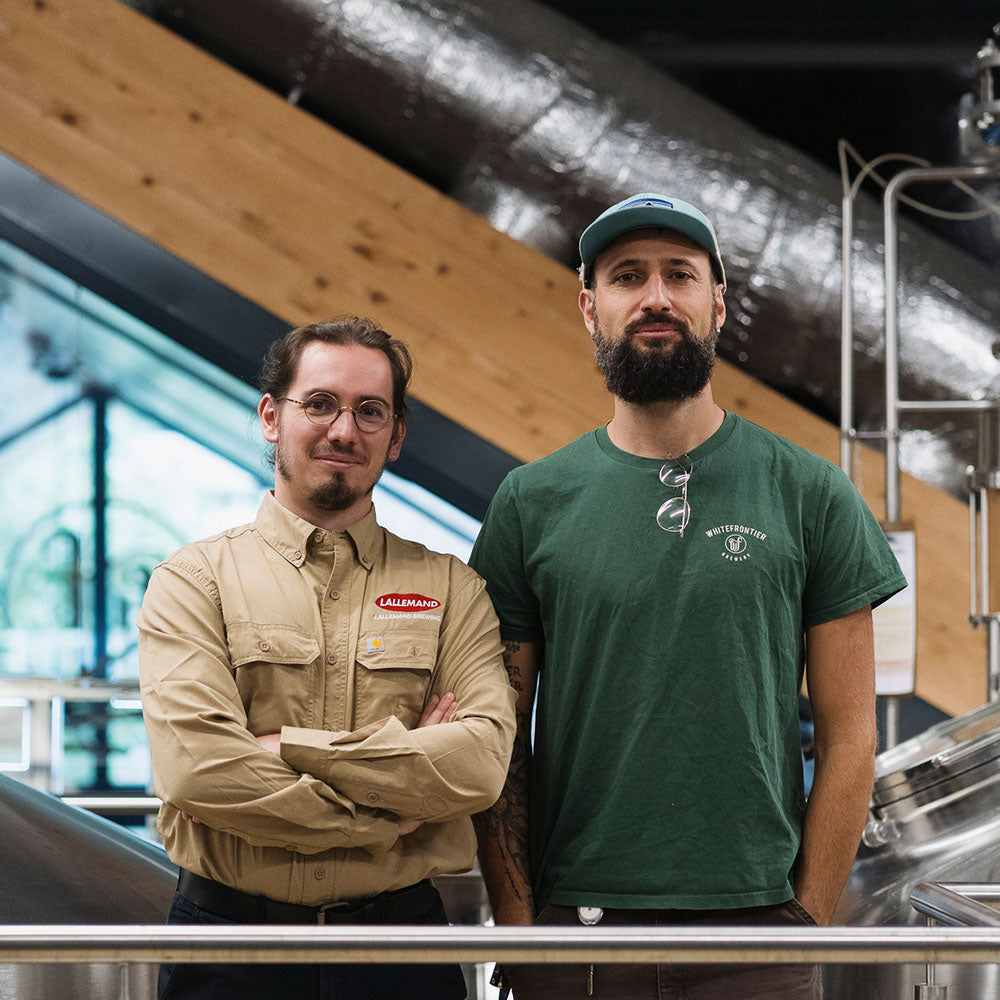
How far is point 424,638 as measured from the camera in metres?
1.51

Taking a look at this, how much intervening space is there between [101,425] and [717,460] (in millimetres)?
3736

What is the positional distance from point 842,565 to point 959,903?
18.2 inches

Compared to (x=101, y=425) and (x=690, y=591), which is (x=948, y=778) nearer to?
(x=690, y=591)

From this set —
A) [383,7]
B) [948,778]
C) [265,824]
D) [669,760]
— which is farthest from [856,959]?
[383,7]

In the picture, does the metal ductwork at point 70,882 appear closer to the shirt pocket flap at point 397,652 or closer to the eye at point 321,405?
the shirt pocket flap at point 397,652

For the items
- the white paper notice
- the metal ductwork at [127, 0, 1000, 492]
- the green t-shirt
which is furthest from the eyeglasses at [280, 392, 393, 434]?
the metal ductwork at [127, 0, 1000, 492]

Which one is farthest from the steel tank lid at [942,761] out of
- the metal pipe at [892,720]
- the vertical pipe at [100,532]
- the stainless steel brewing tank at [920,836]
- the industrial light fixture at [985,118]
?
the vertical pipe at [100,532]

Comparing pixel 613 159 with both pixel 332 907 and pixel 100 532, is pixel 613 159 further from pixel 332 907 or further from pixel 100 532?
pixel 332 907

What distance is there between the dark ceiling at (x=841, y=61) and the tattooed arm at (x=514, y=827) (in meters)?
3.62

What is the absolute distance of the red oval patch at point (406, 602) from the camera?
152 cm

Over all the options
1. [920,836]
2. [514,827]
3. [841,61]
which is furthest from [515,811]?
[841,61]

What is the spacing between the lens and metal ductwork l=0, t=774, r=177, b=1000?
1.88 metres

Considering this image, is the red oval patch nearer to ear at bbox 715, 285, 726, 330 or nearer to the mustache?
the mustache

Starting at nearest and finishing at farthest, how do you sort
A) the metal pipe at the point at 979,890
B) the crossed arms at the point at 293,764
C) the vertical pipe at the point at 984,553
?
the crossed arms at the point at 293,764 < the metal pipe at the point at 979,890 < the vertical pipe at the point at 984,553
